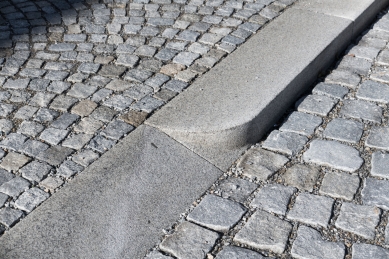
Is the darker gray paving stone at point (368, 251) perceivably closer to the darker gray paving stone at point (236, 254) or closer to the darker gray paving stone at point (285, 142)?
the darker gray paving stone at point (236, 254)

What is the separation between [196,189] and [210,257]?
49 cm

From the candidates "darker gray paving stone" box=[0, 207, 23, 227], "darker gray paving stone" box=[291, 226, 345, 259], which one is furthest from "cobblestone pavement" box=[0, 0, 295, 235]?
"darker gray paving stone" box=[291, 226, 345, 259]

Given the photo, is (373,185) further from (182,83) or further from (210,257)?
(182,83)

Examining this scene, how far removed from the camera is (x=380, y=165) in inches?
133

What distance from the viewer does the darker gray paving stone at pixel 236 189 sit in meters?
3.18

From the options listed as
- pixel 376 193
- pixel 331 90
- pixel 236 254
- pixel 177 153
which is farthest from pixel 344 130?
pixel 236 254

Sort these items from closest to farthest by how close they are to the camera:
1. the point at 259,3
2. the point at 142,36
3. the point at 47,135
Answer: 1. the point at 47,135
2. the point at 142,36
3. the point at 259,3

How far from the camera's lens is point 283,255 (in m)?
2.82

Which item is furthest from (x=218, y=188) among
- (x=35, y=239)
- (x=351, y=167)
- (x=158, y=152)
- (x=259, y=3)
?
(x=259, y=3)

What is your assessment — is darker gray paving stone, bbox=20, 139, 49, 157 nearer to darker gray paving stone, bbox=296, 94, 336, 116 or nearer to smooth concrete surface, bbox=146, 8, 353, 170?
smooth concrete surface, bbox=146, 8, 353, 170

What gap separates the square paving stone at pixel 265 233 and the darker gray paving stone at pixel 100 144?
A: 3.00 feet

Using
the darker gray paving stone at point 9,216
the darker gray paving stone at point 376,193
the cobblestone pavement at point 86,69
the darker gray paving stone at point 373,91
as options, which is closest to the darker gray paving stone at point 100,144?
the cobblestone pavement at point 86,69

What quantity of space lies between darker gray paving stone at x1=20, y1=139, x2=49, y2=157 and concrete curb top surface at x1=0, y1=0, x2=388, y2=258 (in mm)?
359

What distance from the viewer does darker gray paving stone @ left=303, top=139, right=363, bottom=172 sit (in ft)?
11.1
